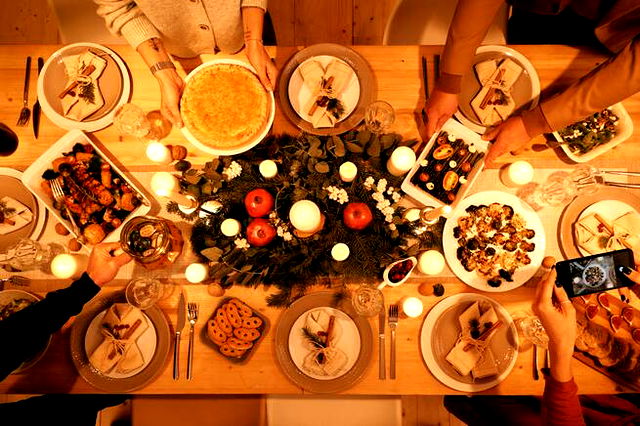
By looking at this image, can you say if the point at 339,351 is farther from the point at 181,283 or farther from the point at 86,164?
the point at 86,164

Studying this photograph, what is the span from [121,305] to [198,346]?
1.00 ft

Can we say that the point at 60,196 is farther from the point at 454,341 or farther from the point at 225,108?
the point at 454,341

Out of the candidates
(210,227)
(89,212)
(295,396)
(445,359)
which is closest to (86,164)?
(89,212)

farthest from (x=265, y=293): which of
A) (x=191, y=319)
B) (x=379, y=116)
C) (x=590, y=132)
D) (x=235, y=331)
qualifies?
(x=590, y=132)

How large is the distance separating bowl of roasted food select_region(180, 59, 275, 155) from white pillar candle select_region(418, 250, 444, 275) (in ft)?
2.31

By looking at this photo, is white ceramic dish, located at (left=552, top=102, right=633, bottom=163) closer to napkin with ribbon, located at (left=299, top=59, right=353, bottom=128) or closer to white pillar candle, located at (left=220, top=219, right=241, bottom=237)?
napkin with ribbon, located at (left=299, top=59, right=353, bottom=128)

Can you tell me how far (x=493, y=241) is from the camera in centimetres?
138

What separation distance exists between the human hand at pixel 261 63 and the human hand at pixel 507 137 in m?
0.83

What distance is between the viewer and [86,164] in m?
1.40

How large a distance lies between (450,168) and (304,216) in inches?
23.2

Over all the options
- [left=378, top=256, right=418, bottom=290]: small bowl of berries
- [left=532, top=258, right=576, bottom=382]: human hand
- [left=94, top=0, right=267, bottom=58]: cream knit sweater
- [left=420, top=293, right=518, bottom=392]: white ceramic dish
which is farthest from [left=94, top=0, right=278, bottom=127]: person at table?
[left=532, top=258, right=576, bottom=382]: human hand

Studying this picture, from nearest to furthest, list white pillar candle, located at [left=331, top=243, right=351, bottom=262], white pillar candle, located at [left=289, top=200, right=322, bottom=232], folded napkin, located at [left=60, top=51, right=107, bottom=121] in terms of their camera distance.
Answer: white pillar candle, located at [left=289, top=200, right=322, bottom=232] → white pillar candle, located at [left=331, top=243, right=351, bottom=262] → folded napkin, located at [left=60, top=51, right=107, bottom=121]

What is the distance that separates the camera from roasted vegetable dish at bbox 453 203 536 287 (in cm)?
137

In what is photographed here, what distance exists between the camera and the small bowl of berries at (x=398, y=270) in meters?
1.25
